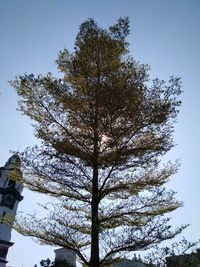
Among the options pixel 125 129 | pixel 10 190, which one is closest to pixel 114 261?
pixel 125 129

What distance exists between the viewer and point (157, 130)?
34.0ft

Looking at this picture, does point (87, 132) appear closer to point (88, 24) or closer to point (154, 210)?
point (154, 210)

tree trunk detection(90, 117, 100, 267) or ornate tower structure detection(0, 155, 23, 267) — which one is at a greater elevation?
ornate tower structure detection(0, 155, 23, 267)

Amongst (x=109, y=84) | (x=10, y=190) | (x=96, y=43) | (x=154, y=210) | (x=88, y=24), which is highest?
(x=10, y=190)

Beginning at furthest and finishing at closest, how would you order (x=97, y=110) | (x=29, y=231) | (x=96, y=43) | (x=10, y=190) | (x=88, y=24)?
(x=10, y=190)
(x=88, y=24)
(x=96, y=43)
(x=97, y=110)
(x=29, y=231)

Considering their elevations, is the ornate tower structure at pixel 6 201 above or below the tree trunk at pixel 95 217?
above

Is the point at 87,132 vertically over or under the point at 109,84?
under

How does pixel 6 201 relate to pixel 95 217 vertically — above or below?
above

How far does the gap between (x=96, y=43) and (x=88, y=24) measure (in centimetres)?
153

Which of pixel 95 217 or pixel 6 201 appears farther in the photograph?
pixel 6 201

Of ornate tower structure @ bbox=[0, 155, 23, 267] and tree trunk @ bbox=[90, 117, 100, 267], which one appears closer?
tree trunk @ bbox=[90, 117, 100, 267]

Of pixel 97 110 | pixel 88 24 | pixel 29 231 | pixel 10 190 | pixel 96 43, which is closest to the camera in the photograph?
pixel 29 231

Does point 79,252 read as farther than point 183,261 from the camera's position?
No

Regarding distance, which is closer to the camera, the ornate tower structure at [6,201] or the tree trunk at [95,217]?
the tree trunk at [95,217]
